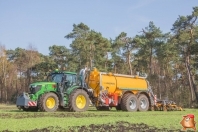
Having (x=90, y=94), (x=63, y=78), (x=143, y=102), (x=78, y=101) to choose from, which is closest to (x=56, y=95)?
(x=63, y=78)

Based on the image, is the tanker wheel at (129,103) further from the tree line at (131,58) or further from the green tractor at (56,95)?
the tree line at (131,58)

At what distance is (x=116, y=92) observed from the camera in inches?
803

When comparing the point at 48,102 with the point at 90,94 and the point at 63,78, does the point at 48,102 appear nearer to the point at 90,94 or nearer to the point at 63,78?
the point at 63,78

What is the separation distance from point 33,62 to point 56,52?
737 centimetres

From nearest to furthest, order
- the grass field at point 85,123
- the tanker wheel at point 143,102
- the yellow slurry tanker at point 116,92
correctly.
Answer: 1. the grass field at point 85,123
2. the yellow slurry tanker at point 116,92
3. the tanker wheel at point 143,102

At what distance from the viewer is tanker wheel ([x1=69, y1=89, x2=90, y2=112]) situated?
58.7ft

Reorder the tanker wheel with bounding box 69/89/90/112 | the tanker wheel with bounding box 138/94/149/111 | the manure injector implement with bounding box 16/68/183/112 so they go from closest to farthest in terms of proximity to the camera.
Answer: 1. the manure injector implement with bounding box 16/68/183/112
2. the tanker wheel with bounding box 69/89/90/112
3. the tanker wheel with bounding box 138/94/149/111

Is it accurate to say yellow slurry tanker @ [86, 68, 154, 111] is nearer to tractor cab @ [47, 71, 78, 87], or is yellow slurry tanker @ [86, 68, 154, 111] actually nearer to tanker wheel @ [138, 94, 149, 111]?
tanker wheel @ [138, 94, 149, 111]

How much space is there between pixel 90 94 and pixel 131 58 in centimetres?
4327

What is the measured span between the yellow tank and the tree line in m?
23.1

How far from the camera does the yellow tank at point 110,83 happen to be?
65.3 feet

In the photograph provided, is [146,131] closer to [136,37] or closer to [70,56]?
[136,37]

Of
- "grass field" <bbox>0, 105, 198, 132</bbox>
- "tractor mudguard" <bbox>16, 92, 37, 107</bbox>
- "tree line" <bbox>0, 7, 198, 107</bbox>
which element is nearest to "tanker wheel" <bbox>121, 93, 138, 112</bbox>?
"tractor mudguard" <bbox>16, 92, 37, 107</bbox>

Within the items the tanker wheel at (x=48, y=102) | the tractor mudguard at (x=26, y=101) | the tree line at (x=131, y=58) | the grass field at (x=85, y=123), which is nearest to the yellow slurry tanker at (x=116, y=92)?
the tanker wheel at (x=48, y=102)
